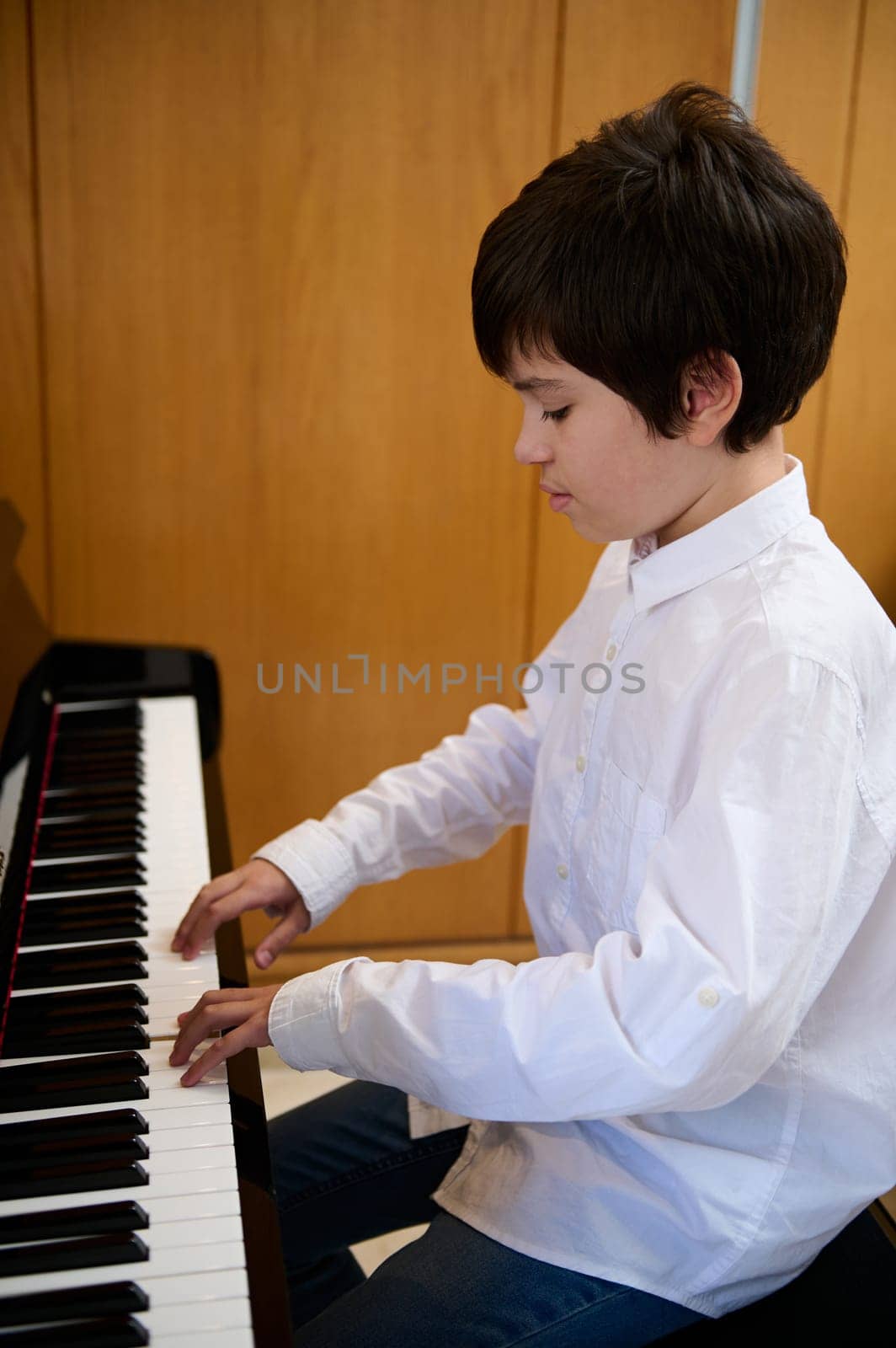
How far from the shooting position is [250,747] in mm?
2293

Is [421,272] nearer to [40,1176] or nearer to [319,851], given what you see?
[319,851]

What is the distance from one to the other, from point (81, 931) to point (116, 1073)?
0.22m

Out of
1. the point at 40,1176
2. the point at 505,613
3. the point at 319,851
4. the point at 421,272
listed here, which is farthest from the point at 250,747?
the point at 40,1176

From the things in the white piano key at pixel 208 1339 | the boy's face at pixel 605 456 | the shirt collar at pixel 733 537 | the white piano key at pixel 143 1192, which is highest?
the boy's face at pixel 605 456

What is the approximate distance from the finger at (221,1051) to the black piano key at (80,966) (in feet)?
0.51

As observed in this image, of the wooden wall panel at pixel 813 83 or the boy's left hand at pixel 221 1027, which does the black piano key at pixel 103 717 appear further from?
the wooden wall panel at pixel 813 83

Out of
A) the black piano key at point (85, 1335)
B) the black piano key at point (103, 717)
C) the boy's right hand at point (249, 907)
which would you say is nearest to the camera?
the black piano key at point (85, 1335)

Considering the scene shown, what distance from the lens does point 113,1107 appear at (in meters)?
0.84

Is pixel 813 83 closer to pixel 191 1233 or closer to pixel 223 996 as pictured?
pixel 223 996

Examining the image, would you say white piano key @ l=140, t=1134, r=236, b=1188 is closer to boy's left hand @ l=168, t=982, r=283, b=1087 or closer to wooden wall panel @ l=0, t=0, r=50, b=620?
boy's left hand @ l=168, t=982, r=283, b=1087

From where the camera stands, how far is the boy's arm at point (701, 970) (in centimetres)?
78

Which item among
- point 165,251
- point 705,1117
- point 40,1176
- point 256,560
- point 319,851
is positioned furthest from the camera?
point 256,560

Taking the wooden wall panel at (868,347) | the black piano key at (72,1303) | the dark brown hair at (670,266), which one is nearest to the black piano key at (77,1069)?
the black piano key at (72,1303)

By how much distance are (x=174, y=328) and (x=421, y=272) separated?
1.43ft
